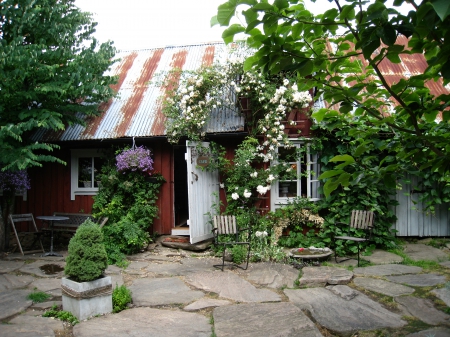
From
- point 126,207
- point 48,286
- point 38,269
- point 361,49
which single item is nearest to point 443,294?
point 361,49

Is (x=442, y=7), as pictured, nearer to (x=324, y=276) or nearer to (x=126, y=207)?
(x=324, y=276)

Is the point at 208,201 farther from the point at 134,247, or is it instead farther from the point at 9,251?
the point at 9,251

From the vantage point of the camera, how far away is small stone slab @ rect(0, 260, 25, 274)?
645cm

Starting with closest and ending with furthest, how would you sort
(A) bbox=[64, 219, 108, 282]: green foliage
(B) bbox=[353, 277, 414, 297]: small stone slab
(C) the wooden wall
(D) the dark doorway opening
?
(A) bbox=[64, 219, 108, 282]: green foliage, (B) bbox=[353, 277, 414, 297]: small stone slab, (C) the wooden wall, (D) the dark doorway opening

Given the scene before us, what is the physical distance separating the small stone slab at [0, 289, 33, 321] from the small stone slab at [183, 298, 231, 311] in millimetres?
2067

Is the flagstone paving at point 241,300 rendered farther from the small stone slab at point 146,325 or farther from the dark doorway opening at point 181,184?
the dark doorway opening at point 181,184

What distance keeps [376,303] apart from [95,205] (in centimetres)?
593

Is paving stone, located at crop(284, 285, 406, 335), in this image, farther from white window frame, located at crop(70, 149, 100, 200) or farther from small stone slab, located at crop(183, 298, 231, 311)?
white window frame, located at crop(70, 149, 100, 200)

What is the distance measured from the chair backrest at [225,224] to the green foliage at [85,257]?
2801mm

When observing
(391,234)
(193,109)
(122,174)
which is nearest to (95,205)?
(122,174)

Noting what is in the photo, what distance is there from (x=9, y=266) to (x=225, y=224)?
3980mm

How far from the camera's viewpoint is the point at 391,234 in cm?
804

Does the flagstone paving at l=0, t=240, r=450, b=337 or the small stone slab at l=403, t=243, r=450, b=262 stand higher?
the small stone slab at l=403, t=243, r=450, b=262

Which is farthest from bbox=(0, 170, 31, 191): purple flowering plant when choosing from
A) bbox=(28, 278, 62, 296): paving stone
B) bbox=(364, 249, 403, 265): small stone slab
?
bbox=(364, 249, 403, 265): small stone slab
